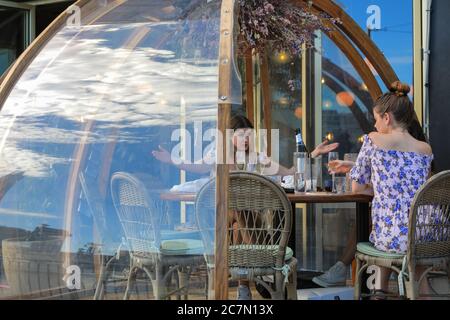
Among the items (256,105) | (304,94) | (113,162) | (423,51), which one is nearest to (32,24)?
(256,105)

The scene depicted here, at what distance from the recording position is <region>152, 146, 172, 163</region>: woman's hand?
296 cm

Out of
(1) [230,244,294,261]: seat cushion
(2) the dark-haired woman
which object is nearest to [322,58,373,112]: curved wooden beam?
(2) the dark-haired woman

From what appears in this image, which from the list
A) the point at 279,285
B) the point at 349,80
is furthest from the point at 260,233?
the point at 349,80

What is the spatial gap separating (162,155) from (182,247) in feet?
1.39

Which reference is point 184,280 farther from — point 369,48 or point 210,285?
point 369,48

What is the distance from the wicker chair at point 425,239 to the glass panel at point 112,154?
4.20 feet

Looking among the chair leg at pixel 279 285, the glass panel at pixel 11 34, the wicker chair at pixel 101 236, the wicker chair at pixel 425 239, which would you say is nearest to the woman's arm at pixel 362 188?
the wicker chair at pixel 425 239

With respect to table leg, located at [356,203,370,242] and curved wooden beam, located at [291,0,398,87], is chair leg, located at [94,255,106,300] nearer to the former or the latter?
table leg, located at [356,203,370,242]

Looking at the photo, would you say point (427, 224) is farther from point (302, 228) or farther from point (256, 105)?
point (256, 105)

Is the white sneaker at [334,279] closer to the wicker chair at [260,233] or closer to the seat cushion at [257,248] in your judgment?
the wicker chair at [260,233]

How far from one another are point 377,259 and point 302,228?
3.28 meters

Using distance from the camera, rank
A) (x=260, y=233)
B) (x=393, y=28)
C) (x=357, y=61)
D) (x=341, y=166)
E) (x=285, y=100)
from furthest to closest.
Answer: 1. (x=285, y=100)
2. (x=393, y=28)
3. (x=357, y=61)
4. (x=341, y=166)
5. (x=260, y=233)

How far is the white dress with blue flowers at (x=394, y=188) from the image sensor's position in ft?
12.3

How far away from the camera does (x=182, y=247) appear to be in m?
2.93
